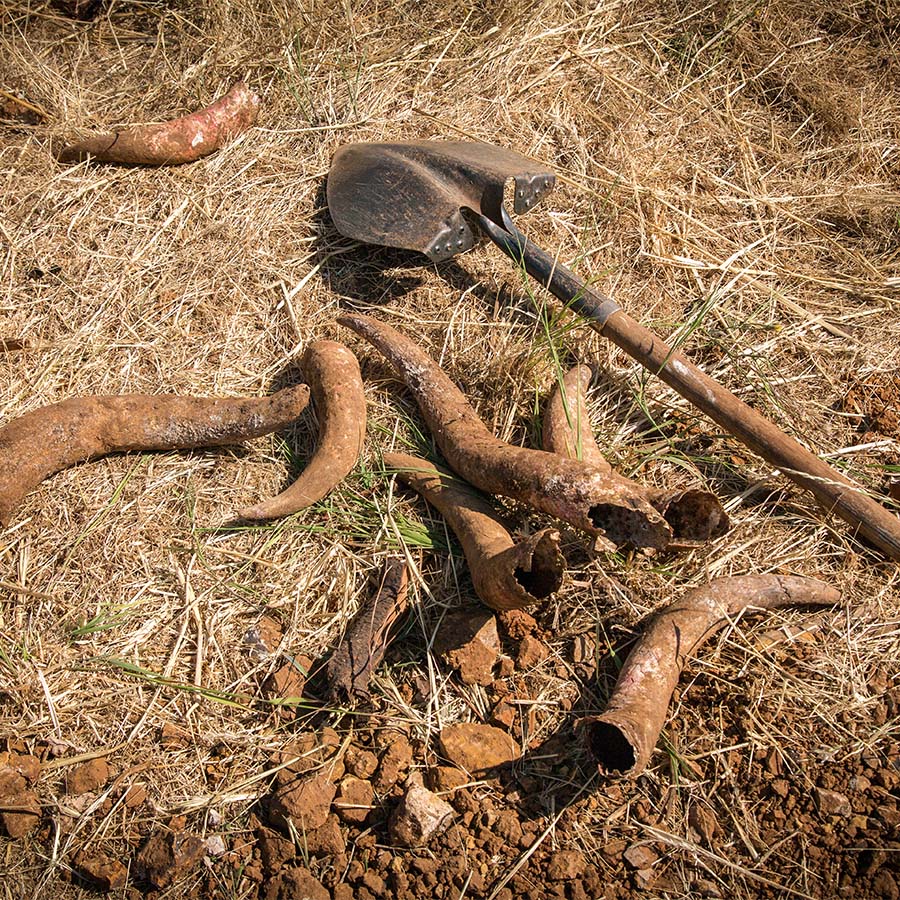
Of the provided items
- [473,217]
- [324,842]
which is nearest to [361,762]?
[324,842]

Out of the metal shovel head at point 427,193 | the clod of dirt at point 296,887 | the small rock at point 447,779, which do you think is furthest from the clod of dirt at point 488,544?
the metal shovel head at point 427,193

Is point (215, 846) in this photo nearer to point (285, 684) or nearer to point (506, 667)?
point (285, 684)

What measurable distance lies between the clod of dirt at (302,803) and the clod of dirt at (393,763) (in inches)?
4.5

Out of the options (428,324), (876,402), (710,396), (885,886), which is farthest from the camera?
(428,324)

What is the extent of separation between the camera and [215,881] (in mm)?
2006

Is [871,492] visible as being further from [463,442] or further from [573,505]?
[463,442]

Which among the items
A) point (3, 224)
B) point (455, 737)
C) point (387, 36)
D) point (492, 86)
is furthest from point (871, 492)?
point (3, 224)

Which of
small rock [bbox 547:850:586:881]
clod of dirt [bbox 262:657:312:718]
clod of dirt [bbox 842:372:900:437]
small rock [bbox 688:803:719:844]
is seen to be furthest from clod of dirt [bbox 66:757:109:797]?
clod of dirt [bbox 842:372:900:437]

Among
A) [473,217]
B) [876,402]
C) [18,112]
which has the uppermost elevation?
[18,112]

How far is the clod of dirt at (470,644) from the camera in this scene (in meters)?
2.25

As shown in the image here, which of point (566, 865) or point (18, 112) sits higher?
point (18, 112)

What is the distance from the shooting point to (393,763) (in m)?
2.13

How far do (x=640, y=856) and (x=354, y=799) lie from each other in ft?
2.20

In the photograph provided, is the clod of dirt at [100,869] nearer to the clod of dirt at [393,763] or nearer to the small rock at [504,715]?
the clod of dirt at [393,763]
